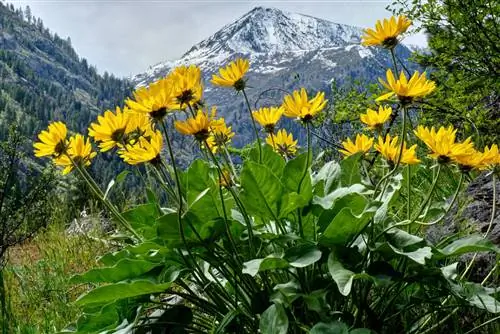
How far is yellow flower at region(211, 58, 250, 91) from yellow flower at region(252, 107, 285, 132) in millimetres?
153

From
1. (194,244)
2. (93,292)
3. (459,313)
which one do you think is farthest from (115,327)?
(459,313)

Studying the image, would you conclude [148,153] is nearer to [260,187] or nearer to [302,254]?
[260,187]

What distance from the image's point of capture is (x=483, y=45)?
4289 mm

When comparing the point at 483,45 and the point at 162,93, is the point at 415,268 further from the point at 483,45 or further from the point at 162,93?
the point at 483,45

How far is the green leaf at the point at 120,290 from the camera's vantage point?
1.43m

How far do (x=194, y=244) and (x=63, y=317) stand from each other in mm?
1237

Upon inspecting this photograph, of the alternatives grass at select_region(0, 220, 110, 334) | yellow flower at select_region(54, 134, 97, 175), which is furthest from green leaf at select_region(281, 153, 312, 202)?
grass at select_region(0, 220, 110, 334)

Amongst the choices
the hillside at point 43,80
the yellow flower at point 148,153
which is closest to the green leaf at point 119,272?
the yellow flower at point 148,153

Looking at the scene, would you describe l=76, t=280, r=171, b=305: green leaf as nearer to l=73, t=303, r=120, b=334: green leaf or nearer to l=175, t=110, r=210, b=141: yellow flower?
l=73, t=303, r=120, b=334: green leaf

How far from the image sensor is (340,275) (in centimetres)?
132

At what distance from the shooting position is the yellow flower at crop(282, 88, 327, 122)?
1.53m

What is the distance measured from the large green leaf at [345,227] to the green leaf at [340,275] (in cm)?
5

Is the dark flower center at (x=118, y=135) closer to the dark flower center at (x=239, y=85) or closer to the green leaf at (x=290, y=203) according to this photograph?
the dark flower center at (x=239, y=85)

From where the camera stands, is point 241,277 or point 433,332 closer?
point 241,277
